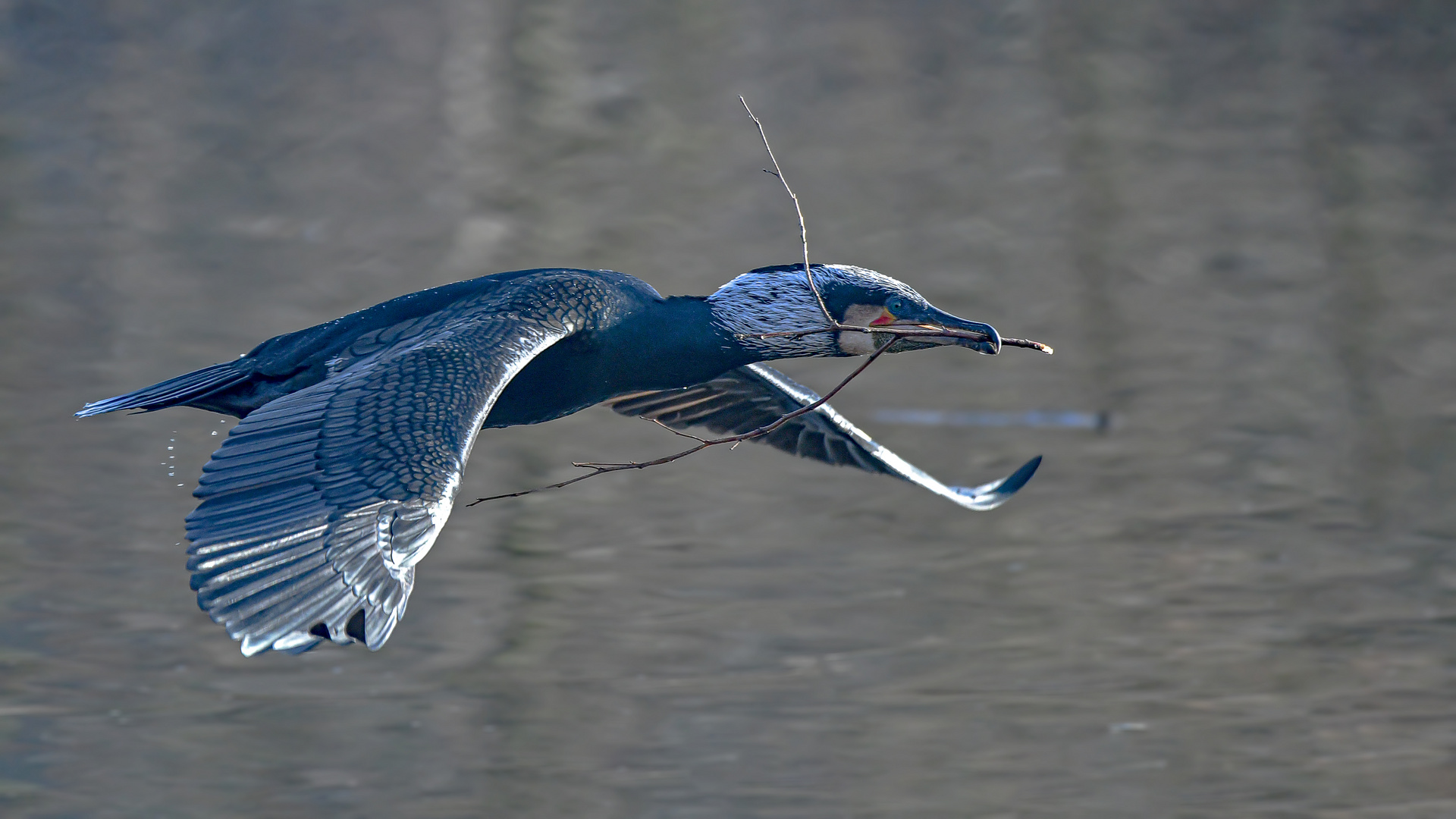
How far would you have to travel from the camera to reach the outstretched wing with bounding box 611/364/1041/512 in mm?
5652

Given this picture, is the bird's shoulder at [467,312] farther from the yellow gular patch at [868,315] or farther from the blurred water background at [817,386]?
the blurred water background at [817,386]

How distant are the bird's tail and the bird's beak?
1.89 m

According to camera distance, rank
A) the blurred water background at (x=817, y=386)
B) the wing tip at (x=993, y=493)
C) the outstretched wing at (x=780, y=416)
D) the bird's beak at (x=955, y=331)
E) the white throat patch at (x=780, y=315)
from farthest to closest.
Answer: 1. the blurred water background at (x=817, y=386)
2. the wing tip at (x=993, y=493)
3. the outstretched wing at (x=780, y=416)
4. the white throat patch at (x=780, y=315)
5. the bird's beak at (x=955, y=331)

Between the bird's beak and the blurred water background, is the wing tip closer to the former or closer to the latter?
the bird's beak

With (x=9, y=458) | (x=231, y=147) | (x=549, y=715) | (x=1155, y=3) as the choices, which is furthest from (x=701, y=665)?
(x=1155, y=3)

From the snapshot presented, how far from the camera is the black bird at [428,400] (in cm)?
401

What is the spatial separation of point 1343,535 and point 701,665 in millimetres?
3705

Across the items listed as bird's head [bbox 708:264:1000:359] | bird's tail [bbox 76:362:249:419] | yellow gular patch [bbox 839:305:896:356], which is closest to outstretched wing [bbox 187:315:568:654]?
bird's tail [bbox 76:362:249:419]

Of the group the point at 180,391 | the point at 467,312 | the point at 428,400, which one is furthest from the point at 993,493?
the point at 180,391

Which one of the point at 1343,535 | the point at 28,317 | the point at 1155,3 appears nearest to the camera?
the point at 1343,535

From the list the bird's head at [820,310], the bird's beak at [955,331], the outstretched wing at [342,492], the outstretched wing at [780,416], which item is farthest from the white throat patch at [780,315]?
the outstretched wing at [342,492]

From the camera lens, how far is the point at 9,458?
950 centimetres

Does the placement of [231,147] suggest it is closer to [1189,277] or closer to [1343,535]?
[1189,277]

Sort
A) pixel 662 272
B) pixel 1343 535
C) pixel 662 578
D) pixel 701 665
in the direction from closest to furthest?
pixel 701 665 < pixel 662 578 < pixel 1343 535 < pixel 662 272
